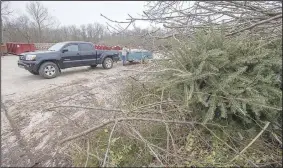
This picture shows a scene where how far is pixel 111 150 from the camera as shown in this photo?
8.45 feet

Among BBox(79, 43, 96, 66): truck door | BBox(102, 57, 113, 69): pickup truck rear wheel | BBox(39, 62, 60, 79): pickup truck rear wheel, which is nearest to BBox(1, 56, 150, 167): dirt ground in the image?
BBox(39, 62, 60, 79): pickup truck rear wheel

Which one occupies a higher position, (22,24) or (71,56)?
(22,24)

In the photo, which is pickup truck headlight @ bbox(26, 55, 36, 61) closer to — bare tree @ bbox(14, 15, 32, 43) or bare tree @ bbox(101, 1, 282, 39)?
bare tree @ bbox(14, 15, 32, 43)

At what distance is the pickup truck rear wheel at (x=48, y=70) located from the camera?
799 centimetres

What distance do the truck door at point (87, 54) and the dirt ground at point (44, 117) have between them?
3.03 m

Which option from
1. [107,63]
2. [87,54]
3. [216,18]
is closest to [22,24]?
[87,54]

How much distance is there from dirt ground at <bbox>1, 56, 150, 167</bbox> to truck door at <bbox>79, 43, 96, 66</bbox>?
119 inches

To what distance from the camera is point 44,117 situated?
403 cm

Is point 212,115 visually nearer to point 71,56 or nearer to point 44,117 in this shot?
point 44,117

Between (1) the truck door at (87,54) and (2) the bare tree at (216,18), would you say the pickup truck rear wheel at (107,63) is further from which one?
(2) the bare tree at (216,18)

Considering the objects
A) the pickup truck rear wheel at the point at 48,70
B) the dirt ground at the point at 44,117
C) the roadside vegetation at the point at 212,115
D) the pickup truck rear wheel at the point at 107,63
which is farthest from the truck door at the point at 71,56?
the roadside vegetation at the point at 212,115

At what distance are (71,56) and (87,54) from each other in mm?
965

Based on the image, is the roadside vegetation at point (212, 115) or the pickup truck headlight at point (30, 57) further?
the pickup truck headlight at point (30, 57)

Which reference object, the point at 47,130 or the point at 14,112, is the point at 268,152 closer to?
the point at 47,130
